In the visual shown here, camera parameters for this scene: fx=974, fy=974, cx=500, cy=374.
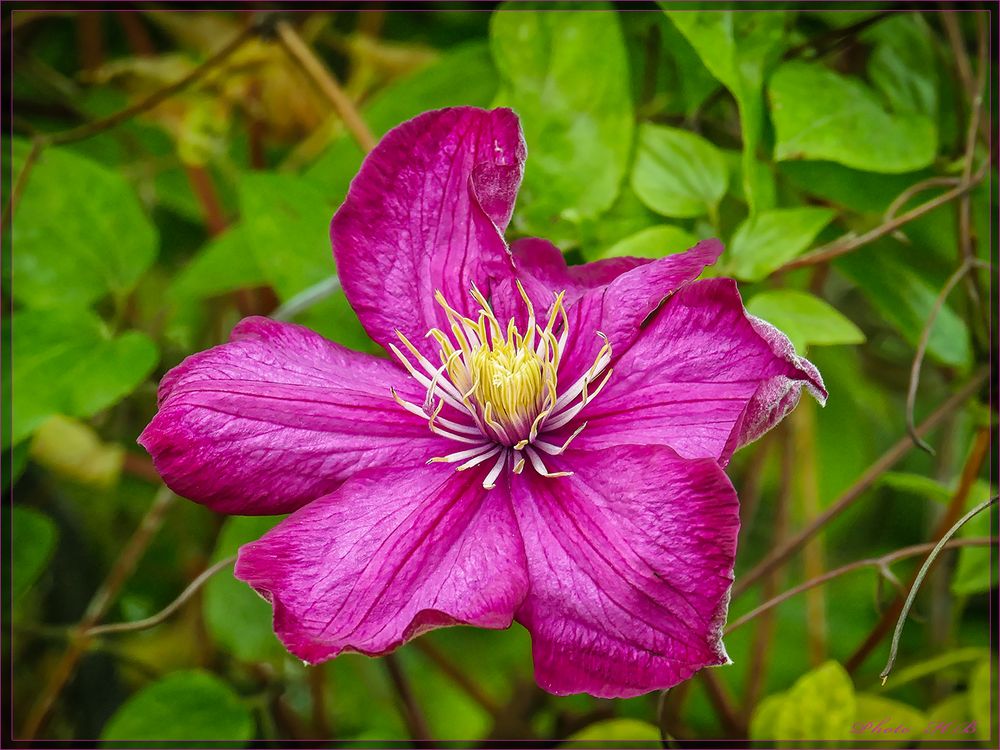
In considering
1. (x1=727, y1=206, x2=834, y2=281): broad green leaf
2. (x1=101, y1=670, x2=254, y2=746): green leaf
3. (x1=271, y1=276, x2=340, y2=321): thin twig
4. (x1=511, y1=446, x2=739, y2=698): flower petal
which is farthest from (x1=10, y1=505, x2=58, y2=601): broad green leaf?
(x1=727, y1=206, x2=834, y2=281): broad green leaf

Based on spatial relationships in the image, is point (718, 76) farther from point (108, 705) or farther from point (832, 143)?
point (108, 705)

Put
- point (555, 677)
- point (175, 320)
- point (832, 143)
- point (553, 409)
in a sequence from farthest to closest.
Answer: point (175, 320)
point (832, 143)
point (553, 409)
point (555, 677)

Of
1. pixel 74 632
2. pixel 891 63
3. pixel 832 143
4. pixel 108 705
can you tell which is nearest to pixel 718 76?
pixel 832 143

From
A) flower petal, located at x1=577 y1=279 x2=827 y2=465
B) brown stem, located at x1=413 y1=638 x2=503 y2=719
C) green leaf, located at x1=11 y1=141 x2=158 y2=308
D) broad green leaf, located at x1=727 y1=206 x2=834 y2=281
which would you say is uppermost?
green leaf, located at x1=11 y1=141 x2=158 y2=308

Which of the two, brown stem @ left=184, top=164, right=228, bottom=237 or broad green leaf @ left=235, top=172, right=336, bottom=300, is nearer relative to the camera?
broad green leaf @ left=235, top=172, right=336, bottom=300

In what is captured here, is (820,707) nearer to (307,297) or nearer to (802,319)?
(802,319)

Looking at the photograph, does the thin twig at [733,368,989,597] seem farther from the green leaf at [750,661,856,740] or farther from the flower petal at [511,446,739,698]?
the flower petal at [511,446,739,698]
